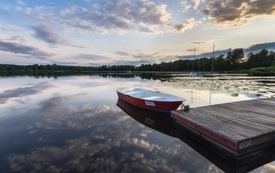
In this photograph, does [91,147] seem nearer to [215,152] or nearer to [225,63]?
[215,152]

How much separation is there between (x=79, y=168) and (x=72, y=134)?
3.19 meters

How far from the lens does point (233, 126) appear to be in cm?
705

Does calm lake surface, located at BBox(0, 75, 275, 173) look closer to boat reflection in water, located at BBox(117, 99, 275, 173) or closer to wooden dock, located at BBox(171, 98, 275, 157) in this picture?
boat reflection in water, located at BBox(117, 99, 275, 173)

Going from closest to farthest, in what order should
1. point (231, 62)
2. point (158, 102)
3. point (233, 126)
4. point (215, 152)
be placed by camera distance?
point (215, 152) → point (233, 126) → point (158, 102) → point (231, 62)

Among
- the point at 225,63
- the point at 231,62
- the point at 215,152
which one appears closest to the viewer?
the point at 215,152

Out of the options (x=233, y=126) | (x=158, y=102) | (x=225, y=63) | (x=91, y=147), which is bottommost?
(x=91, y=147)

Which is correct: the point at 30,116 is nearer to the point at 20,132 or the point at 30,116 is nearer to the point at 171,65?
the point at 20,132

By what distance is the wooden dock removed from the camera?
19.8 ft

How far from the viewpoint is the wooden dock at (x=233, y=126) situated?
602 cm

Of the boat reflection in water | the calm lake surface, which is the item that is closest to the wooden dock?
the boat reflection in water

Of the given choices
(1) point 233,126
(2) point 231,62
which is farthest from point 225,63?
(1) point 233,126

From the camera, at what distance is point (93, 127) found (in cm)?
948

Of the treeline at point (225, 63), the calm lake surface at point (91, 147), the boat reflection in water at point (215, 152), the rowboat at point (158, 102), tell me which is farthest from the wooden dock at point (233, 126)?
the treeline at point (225, 63)

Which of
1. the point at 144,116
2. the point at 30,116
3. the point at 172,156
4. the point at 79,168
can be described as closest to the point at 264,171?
the point at 172,156
